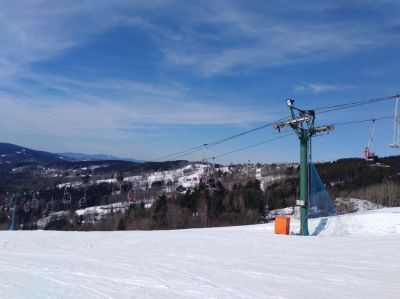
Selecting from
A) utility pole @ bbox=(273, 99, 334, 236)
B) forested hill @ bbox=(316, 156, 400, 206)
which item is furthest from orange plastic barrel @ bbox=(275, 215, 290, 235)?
forested hill @ bbox=(316, 156, 400, 206)

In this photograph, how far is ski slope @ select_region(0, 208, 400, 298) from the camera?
849cm

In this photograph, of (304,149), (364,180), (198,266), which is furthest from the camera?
(364,180)

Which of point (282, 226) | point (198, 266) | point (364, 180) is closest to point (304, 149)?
point (282, 226)

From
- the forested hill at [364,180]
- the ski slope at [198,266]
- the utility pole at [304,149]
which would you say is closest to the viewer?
the ski slope at [198,266]

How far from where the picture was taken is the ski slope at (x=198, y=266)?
334 inches

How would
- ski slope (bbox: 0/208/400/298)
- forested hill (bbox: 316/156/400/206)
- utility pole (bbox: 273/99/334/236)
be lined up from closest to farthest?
ski slope (bbox: 0/208/400/298) < utility pole (bbox: 273/99/334/236) < forested hill (bbox: 316/156/400/206)

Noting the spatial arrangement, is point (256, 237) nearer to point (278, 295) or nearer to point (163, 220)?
point (278, 295)

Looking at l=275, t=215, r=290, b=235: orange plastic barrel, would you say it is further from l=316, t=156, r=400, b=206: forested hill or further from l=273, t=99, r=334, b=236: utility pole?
l=316, t=156, r=400, b=206: forested hill

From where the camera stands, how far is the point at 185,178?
18500cm

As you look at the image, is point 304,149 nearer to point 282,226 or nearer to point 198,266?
point 282,226

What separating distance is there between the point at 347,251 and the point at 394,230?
740 cm

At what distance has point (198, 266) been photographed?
37.7 ft

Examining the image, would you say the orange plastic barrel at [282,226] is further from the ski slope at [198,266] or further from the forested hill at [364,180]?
the forested hill at [364,180]

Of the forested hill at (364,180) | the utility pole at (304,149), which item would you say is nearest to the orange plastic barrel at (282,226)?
the utility pole at (304,149)
